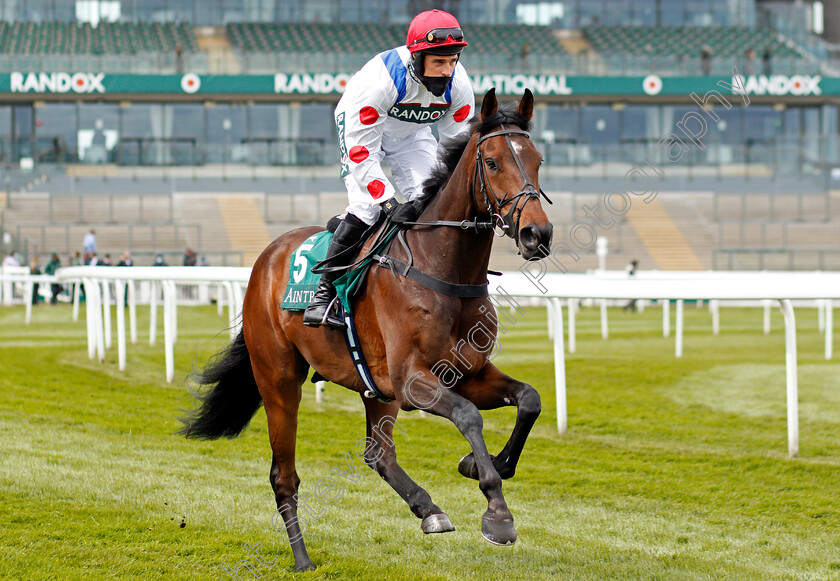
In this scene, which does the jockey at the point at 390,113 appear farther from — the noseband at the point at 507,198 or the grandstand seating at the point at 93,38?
the grandstand seating at the point at 93,38

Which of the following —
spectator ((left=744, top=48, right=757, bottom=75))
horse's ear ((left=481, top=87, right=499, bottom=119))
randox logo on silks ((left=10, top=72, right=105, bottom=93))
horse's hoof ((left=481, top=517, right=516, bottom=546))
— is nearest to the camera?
horse's hoof ((left=481, top=517, right=516, bottom=546))

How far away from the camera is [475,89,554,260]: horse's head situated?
3.24 metres

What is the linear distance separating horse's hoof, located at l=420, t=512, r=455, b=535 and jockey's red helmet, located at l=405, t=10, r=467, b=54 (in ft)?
5.99

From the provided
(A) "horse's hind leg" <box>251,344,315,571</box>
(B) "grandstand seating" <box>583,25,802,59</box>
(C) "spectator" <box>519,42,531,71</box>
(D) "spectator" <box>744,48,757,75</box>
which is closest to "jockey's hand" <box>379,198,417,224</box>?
(A) "horse's hind leg" <box>251,344,315,571</box>

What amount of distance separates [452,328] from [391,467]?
2.92 ft

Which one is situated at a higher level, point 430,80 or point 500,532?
point 430,80

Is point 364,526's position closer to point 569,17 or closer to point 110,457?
point 110,457

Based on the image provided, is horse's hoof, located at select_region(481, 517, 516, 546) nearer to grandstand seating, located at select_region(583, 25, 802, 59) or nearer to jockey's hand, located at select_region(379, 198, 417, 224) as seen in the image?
jockey's hand, located at select_region(379, 198, 417, 224)

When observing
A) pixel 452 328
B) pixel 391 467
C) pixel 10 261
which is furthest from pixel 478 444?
pixel 10 261

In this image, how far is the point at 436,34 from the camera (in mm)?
3760

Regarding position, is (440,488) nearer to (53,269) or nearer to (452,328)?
(452,328)

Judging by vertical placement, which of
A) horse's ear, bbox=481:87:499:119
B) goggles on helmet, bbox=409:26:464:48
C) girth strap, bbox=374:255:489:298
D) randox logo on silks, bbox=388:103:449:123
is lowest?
girth strap, bbox=374:255:489:298

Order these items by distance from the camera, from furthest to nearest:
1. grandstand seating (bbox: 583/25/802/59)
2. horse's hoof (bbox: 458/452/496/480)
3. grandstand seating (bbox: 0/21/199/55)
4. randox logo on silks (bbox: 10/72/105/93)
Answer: grandstand seating (bbox: 583/25/802/59)
grandstand seating (bbox: 0/21/199/55)
randox logo on silks (bbox: 10/72/105/93)
horse's hoof (bbox: 458/452/496/480)

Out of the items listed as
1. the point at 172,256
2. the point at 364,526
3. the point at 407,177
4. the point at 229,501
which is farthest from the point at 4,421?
the point at 172,256
